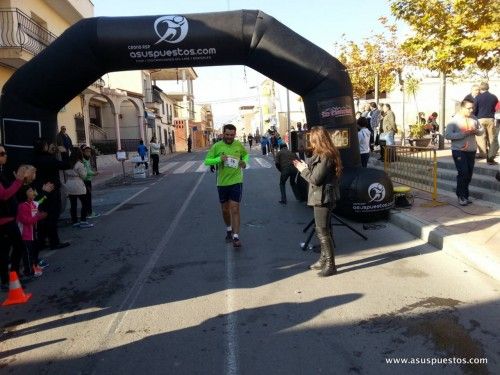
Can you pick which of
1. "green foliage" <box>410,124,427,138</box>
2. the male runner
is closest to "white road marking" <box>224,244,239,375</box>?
the male runner

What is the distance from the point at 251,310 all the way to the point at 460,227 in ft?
12.6

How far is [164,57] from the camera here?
26.6 ft

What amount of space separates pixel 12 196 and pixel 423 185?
7790 mm

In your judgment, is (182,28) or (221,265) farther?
(182,28)

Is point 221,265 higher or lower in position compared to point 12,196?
lower

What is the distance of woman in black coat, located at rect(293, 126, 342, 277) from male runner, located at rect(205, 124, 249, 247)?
159 centimetres

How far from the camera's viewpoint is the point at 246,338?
3.70 metres

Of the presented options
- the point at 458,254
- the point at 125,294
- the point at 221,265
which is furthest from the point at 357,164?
the point at 125,294

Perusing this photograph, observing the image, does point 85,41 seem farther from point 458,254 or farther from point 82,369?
point 458,254

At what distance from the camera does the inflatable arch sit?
→ 25.8 feet

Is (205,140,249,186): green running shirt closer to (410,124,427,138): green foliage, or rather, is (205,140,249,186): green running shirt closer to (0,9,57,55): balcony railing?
(0,9,57,55): balcony railing

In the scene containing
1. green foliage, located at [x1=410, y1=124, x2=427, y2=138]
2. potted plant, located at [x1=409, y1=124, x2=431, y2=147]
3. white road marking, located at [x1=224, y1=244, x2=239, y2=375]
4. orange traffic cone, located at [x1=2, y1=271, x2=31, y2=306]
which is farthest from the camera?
green foliage, located at [x1=410, y1=124, x2=427, y2=138]

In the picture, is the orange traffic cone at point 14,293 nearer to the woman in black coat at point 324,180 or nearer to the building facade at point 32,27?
the woman in black coat at point 324,180

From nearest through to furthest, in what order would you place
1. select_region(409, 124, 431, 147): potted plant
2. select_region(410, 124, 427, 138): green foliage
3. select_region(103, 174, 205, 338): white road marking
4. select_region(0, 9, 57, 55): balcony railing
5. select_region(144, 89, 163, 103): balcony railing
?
1. select_region(103, 174, 205, 338): white road marking
2. select_region(0, 9, 57, 55): balcony railing
3. select_region(409, 124, 431, 147): potted plant
4. select_region(410, 124, 427, 138): green foliage
5. select_region(144, 89, 163, 103): balcony railing
